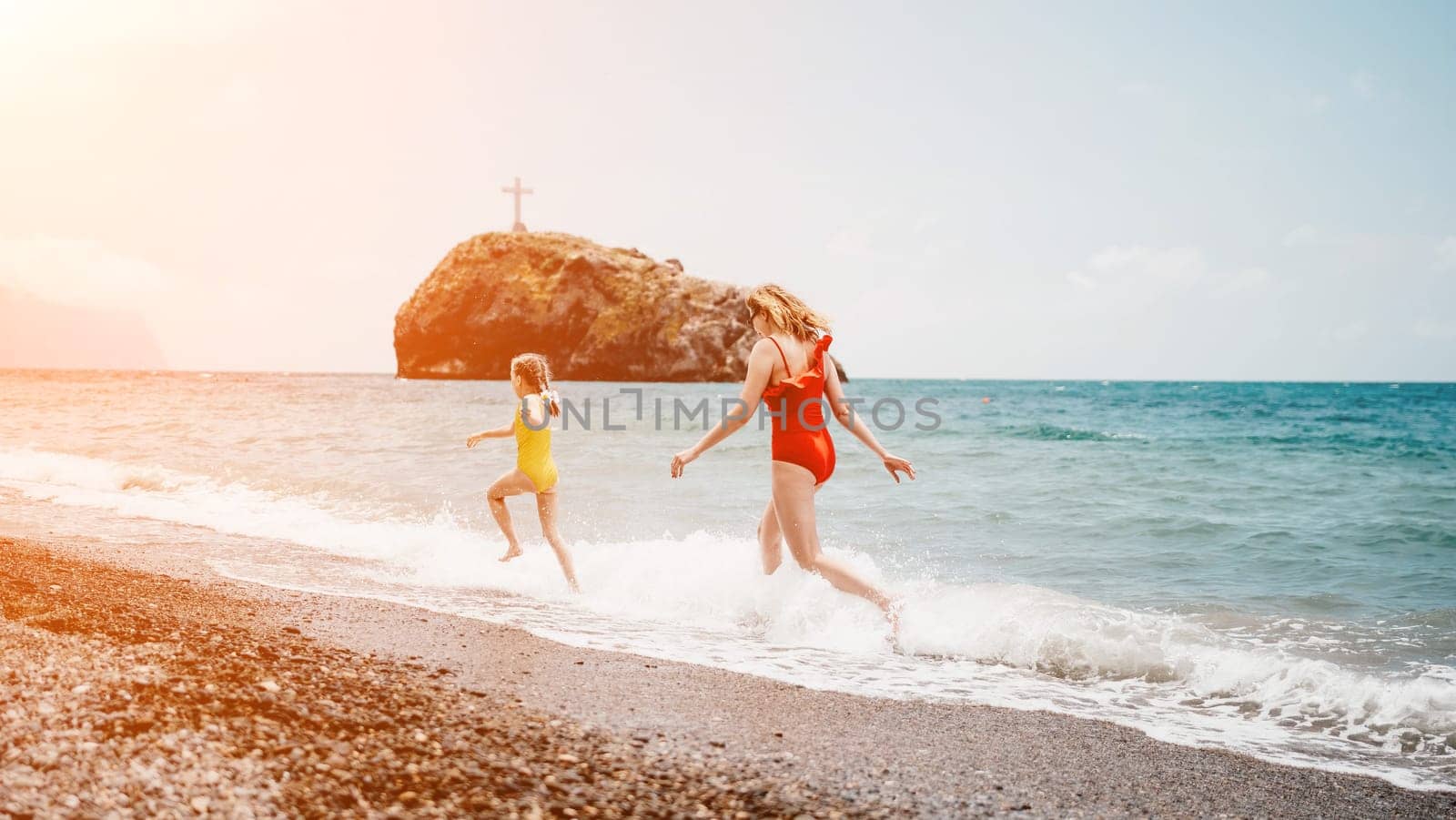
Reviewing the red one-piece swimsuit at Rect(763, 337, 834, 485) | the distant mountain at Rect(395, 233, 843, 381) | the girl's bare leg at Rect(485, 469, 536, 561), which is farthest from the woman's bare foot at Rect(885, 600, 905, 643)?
the distant mountain at Rect(395, 233, 843, 381)

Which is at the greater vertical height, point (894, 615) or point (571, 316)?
point (571, 316)

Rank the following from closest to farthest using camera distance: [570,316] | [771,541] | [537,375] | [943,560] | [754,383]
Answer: [754,383] → [771,541] → [537,375] → [943,560] → [570,316]

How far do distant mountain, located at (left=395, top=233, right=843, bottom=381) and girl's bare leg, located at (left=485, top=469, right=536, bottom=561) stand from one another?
82.2 meters

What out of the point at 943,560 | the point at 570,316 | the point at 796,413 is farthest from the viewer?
the point at 570,316

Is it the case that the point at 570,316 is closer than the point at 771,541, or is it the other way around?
the point at 771,541

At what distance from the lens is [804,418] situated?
5.79 m

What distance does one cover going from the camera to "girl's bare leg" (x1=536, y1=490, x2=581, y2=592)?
25.0 ft

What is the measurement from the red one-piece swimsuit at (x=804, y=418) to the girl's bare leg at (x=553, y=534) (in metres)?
2.57

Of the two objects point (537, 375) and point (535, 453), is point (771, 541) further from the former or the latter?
point (537, 375)

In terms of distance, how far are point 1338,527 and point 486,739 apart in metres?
12.0

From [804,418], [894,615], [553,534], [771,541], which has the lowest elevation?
[894,615]

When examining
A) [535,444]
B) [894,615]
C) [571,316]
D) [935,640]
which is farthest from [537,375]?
[571,316]

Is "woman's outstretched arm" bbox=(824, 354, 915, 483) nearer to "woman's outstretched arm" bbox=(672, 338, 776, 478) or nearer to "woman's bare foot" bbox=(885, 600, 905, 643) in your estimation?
"woman's outstretched arm" bbox=(672, 338, 776, 478)

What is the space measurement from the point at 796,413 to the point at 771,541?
0.95 meters
